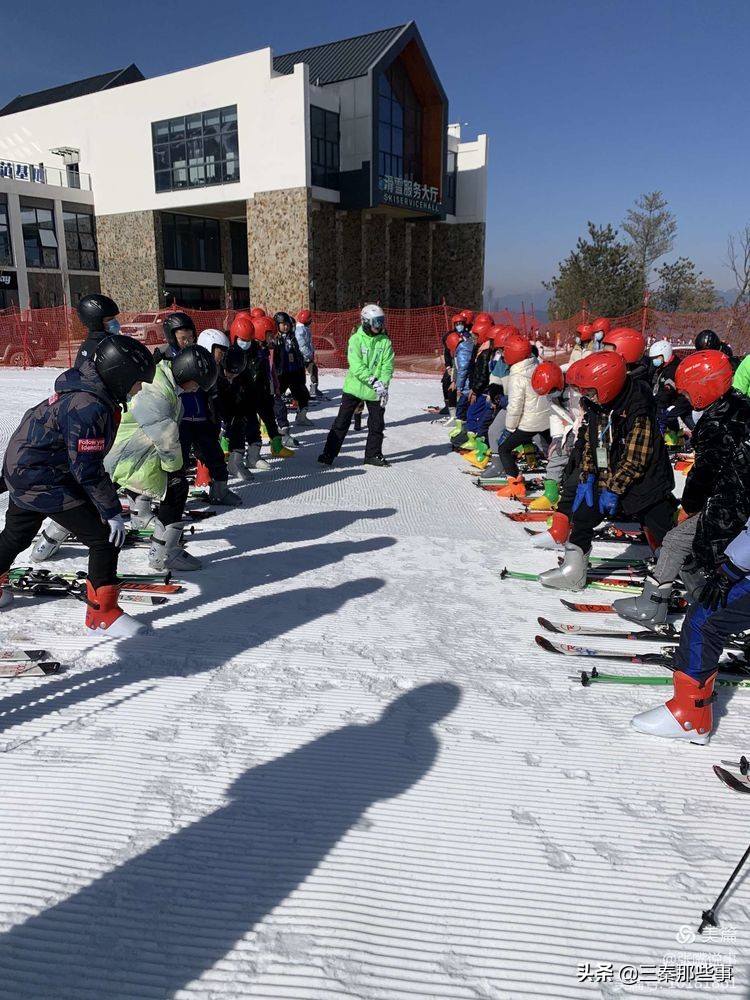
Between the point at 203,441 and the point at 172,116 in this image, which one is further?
the point at 172,116

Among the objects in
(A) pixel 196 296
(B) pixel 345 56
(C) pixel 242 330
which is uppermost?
(B) pixel 345 56

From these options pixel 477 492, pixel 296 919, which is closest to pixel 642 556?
pixel 477 492

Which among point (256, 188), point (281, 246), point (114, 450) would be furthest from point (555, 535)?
point (256, 188)

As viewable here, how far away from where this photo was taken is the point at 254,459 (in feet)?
26.5

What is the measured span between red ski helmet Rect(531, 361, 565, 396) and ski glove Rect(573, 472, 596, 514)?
2211mm

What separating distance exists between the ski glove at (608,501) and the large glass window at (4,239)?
32.5 meters

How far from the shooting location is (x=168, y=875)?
2.12m

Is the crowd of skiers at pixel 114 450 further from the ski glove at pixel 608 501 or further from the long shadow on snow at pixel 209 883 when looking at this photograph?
the ski glove at pixel 608 501

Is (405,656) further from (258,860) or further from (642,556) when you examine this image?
(642,556)

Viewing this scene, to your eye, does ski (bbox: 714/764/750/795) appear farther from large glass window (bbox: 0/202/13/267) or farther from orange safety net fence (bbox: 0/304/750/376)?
large glass window (bbox: 0/202/13/267)

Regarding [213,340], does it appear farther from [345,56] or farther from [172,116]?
[345,56]

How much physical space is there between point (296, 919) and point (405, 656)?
5.77 feet

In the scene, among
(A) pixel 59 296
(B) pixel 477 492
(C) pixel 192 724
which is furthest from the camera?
(A) pixel 59 296

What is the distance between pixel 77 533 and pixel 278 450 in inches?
204
